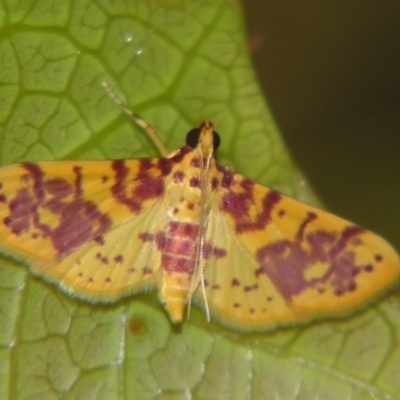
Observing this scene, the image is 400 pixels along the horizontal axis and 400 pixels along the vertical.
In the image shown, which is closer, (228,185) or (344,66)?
(228,185)

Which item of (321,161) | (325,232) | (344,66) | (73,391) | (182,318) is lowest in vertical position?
(73,391)

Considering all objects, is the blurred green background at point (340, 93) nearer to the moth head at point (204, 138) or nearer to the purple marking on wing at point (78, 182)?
the moth head at point (204, 138)

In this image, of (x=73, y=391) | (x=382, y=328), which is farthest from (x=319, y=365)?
(x=73, y=391)

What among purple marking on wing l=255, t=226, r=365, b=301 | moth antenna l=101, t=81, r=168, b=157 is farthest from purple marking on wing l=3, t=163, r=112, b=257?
purple marking on wing l=255, t=226, r=365, b=301

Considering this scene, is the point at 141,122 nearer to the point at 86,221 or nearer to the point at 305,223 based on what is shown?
the point at 86,221

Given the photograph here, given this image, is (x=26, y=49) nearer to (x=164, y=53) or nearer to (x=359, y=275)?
(x=164, y=53)

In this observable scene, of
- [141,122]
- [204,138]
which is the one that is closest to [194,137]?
[204,138]

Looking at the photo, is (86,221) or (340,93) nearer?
(86,221)
